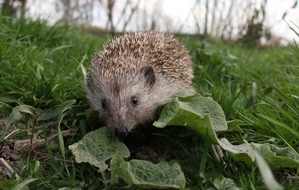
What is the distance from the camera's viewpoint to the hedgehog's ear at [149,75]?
373 cm

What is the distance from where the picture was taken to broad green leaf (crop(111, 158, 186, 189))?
2439 mm

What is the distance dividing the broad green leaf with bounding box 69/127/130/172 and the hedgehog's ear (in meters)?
0.80

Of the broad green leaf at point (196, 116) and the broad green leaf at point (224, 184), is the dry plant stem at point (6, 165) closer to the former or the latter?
the broad green leaf at point (196, 116)

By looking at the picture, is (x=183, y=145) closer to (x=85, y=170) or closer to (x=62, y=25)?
(x=85, y=170)

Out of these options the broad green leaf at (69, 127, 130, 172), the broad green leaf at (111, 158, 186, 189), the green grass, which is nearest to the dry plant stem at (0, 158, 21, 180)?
the green grass

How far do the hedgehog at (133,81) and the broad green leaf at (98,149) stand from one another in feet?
0.40

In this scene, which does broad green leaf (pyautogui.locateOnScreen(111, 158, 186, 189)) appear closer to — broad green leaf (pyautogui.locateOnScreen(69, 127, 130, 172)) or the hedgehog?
broad green leaf (pyautogui.locateOnScreen(69, 127, 130, 172))

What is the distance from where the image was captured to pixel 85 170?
296 centimetres

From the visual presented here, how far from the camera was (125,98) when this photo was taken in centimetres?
349

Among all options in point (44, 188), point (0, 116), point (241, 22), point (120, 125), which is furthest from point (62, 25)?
point (241, 22)

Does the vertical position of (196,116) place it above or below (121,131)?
above

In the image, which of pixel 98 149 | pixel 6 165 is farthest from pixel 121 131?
pixel 6 165

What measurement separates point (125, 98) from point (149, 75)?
393 mm

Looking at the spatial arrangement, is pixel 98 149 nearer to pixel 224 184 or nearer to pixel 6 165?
pixel 6 165
